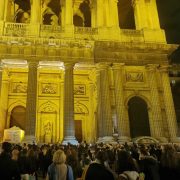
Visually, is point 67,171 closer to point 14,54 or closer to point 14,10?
point 14,54

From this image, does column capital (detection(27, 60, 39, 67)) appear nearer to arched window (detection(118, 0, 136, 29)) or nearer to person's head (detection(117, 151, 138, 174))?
arched window (detection(118, 0, 136, 29))

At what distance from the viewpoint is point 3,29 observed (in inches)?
963

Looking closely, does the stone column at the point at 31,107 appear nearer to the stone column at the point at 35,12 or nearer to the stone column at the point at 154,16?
the stone column at the point at 35,12

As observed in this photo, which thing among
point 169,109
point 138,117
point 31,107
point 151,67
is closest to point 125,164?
point 31,107

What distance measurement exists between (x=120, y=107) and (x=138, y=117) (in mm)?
2986

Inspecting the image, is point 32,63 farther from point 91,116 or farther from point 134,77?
point 134,77

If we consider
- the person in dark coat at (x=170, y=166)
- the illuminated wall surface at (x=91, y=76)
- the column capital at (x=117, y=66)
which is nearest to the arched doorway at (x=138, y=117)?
the illuminated wall surface at (x=91, y=76)

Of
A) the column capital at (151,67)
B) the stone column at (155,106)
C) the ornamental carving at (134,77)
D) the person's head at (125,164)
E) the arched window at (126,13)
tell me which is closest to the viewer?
the person's head at (125,164)

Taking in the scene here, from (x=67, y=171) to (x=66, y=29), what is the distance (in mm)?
22591

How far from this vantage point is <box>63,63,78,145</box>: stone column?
71.6 feet

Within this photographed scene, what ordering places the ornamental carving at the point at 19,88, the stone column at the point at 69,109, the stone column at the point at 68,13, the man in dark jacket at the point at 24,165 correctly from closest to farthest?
the man in dark jacket at the point at 24,165
the stone column at the point at 69,109
the stone column at the point at 68,13
the ornamental carving at the point at 19,88

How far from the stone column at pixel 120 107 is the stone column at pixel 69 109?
15.8 ft

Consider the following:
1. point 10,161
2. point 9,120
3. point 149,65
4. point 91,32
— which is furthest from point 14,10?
point 10,161

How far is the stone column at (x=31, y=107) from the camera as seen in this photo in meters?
21.4
